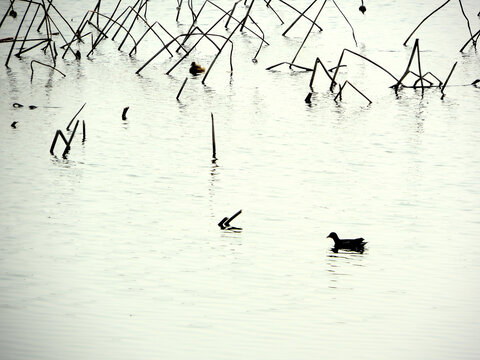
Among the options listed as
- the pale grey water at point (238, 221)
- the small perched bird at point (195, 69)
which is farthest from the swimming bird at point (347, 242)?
the small perched bird at point (195, 69)

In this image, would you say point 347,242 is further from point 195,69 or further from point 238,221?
point 195,69

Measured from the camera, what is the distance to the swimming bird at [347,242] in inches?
242

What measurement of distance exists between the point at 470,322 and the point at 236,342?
133 centimetres

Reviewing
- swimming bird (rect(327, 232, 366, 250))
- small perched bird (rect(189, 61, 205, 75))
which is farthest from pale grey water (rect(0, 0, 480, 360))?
small perched bird (rect(189, 61, 205, 75))

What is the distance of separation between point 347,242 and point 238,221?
100 centimetres

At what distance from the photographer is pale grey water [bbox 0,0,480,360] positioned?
16.2 feet

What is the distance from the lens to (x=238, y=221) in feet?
22.6

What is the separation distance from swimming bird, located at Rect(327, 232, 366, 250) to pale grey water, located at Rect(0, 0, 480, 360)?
12 centimetres

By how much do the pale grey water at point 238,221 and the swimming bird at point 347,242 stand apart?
0.39ft

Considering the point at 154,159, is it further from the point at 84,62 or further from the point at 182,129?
the point at 84,62

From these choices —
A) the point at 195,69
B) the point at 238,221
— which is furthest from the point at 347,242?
the point at 195,69

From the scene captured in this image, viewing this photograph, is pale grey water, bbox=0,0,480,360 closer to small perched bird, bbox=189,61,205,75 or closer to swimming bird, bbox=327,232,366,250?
swimming bird, bbox=327,232,366,250

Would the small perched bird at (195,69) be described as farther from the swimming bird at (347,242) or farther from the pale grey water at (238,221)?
the swimming bird at (347,242)

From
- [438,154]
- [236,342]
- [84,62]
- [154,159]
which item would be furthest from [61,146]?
[84,62]
